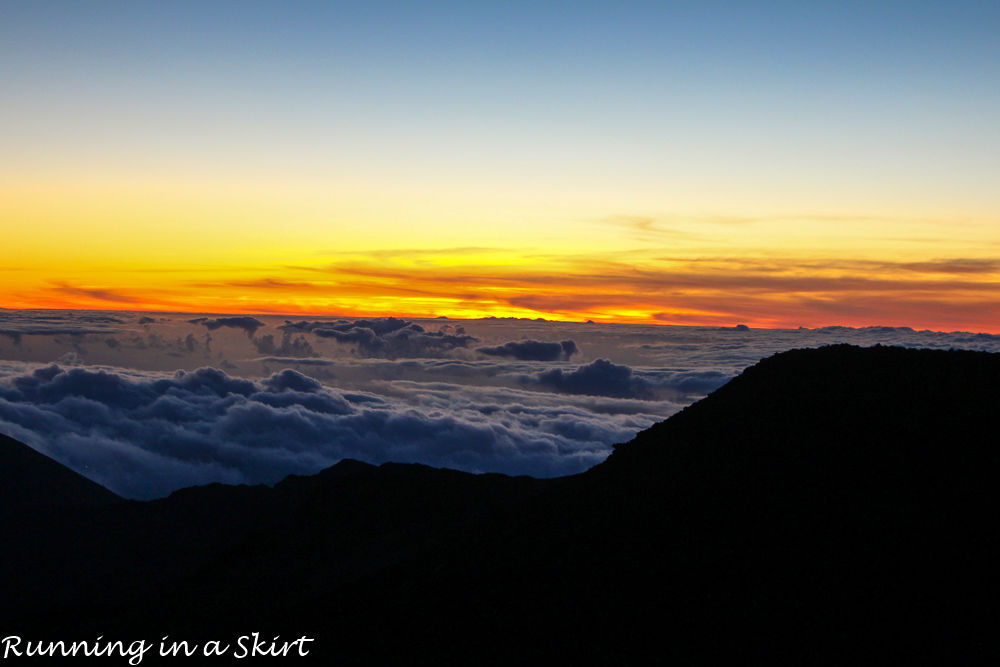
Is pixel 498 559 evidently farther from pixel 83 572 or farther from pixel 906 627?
pixel 83 572

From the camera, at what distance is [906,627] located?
63.2 feet

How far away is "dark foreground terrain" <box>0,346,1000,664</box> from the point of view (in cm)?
2081

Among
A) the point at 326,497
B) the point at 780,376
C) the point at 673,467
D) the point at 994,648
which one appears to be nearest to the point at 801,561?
the point at 994,648

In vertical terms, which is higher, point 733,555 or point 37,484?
point 733,555

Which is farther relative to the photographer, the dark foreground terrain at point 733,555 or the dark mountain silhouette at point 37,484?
the dark mountain silhouette at point 37,484

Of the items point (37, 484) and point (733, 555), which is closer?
point (733, 555)

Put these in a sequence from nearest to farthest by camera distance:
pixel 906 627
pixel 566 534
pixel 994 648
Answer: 1. pixel 994 648
2. pixel 906 627
3. pixel 566 534

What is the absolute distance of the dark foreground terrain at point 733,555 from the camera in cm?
2081

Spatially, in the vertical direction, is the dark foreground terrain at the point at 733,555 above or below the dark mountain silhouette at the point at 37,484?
above

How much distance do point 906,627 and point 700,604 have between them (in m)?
6.41

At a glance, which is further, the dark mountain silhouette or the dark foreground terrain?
the dark mountain silhouette

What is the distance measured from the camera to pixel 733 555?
987 inches

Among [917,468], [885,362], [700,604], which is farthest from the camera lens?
[885,362]

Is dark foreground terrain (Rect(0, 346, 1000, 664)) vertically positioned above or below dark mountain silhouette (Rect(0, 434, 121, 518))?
above
